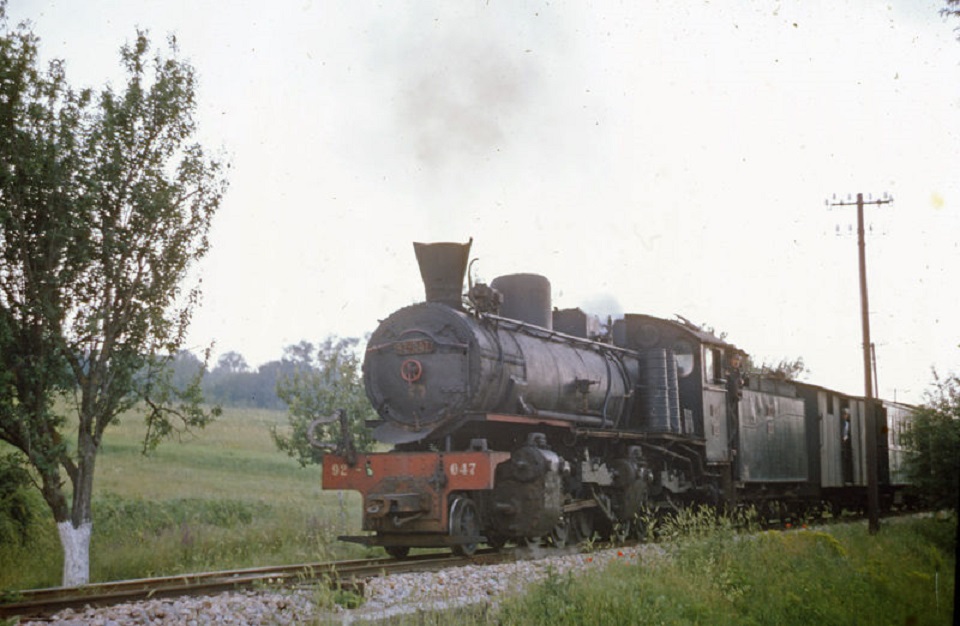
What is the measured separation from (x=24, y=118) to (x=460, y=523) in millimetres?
8124

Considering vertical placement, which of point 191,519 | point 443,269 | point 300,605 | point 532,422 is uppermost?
point 443,269

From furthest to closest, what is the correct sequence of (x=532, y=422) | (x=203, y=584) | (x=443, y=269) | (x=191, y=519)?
1. (x=191, y=519)
2. (x=443, y=269)
3. (x=532, y=422)
4. (x=203, y=584)

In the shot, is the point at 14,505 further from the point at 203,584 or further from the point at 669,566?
the point at 669,566

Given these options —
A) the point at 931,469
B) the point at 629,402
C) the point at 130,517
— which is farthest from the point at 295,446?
the point at 931,469

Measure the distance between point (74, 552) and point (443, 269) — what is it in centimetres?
643

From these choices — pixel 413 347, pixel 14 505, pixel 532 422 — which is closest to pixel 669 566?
pixel 532 422

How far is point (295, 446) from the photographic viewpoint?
22.5 meters

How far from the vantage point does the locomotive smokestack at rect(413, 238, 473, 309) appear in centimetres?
1225

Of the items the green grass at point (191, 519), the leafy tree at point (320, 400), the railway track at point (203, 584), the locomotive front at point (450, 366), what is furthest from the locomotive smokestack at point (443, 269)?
the leafy tree at point (320, 400)

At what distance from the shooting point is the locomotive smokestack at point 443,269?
1225cm

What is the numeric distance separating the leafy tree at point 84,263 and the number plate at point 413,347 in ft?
11.0

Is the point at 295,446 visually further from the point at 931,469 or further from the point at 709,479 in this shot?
the point at 931,469

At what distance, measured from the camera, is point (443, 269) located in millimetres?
12352

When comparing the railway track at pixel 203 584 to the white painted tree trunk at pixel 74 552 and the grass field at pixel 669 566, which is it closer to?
the grass field at pixel 669 566
